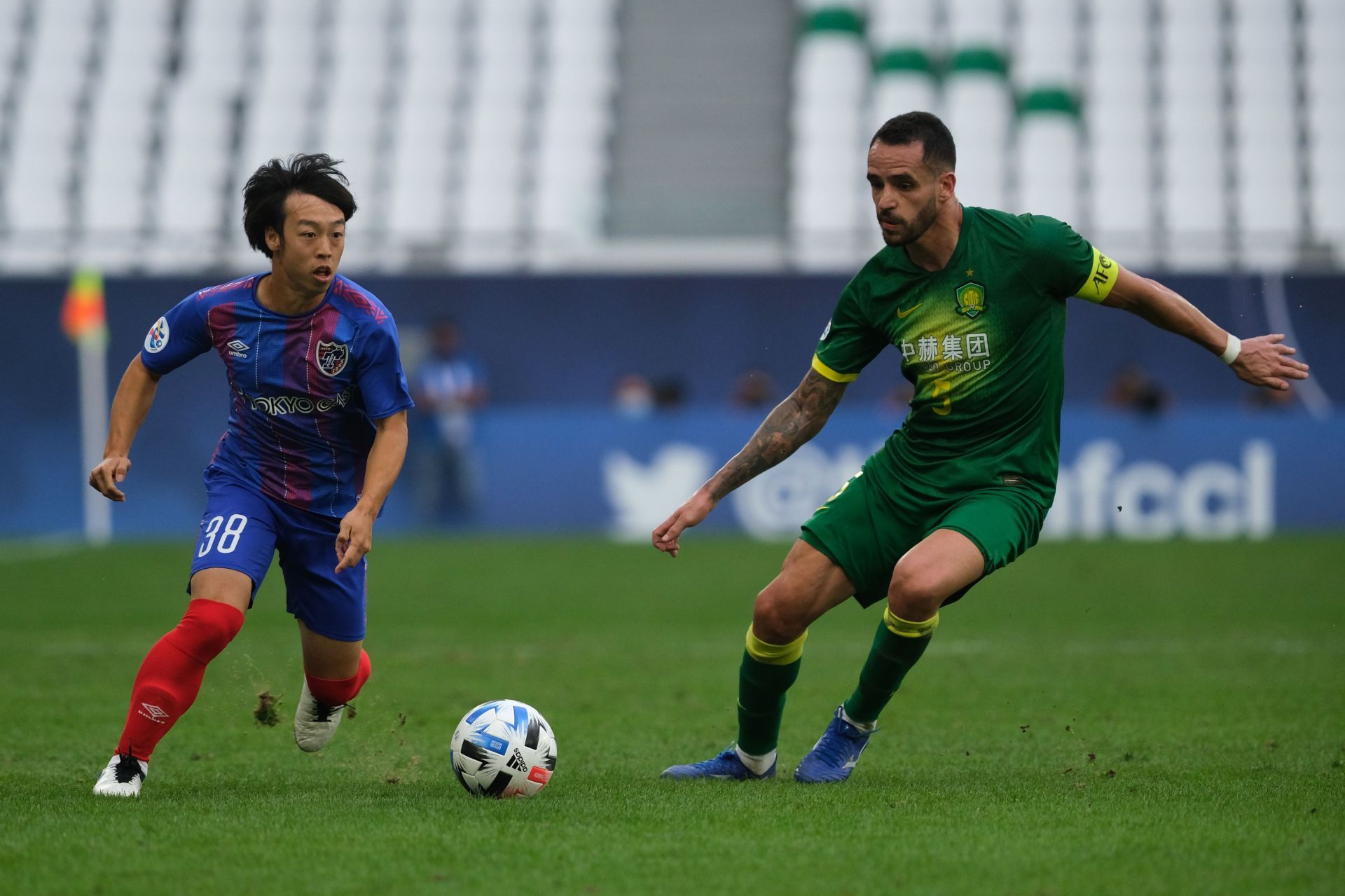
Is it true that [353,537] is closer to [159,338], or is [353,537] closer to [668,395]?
[159,338]

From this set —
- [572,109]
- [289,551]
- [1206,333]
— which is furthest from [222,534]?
[572,109]

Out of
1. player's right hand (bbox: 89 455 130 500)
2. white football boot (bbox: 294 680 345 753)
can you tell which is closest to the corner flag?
white football boot (bbox: 294 680 345 753)

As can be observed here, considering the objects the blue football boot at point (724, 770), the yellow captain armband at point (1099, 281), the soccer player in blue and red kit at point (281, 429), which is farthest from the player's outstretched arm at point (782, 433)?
the soccer player in blue and red kit at point (281, 429)

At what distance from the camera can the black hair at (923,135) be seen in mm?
5332

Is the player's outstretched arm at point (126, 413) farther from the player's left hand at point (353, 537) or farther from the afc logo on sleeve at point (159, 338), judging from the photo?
the player's left hand at point (353, 537)

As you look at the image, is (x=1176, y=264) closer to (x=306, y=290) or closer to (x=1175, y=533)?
(x=1175, y=533)

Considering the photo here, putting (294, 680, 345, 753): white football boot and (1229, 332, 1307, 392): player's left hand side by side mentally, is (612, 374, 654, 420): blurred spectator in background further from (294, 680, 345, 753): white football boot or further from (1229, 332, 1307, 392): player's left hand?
(1229, 332, 1307, 392): player's left hand

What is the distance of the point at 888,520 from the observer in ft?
18.5

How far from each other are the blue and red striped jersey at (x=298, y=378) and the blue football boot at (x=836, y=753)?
194cm

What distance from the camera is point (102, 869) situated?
4234mm

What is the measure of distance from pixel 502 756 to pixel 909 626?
1.46 meters

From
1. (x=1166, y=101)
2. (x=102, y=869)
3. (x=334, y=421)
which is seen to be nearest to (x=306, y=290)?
(x=334, y=421)

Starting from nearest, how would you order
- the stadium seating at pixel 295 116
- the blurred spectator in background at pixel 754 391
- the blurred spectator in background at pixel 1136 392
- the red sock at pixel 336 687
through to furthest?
the red sock at pixel 336 687 → the blurred spectator in background at pixel 1136 392 → the blurred spectator in background at pixel 754 391 → the stadium seating at pixel 295 116

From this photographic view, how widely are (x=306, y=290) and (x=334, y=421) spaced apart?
0.49 meters
